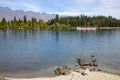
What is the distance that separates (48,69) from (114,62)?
1825 cm

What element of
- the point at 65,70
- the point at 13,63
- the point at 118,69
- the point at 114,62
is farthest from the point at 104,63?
the point at 13,63

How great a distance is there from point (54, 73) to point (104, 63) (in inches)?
647

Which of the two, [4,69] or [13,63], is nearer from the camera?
[4,69]

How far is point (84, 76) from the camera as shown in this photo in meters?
38.5

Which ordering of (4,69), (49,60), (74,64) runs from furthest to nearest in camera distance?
(49,60), (74,64), (4,69)

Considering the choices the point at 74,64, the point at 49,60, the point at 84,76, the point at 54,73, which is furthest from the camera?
the point at 49,60

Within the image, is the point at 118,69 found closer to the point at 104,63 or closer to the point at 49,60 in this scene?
the point at 104,63

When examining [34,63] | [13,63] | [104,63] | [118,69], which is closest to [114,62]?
[104,63]

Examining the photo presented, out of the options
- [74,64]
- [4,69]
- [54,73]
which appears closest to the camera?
[54,73]

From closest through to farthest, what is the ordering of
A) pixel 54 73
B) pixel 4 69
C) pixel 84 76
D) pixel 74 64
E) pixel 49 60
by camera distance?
pixel 84 76 → pixel 54 73 → pixel 4 69 → pixel 74 64 → pixel 49 60

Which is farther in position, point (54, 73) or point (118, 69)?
point (118, 69)

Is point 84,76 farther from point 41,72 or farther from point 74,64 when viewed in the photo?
point 74,64

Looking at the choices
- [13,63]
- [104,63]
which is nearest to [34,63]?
[13,63]

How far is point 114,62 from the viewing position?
5606cm
